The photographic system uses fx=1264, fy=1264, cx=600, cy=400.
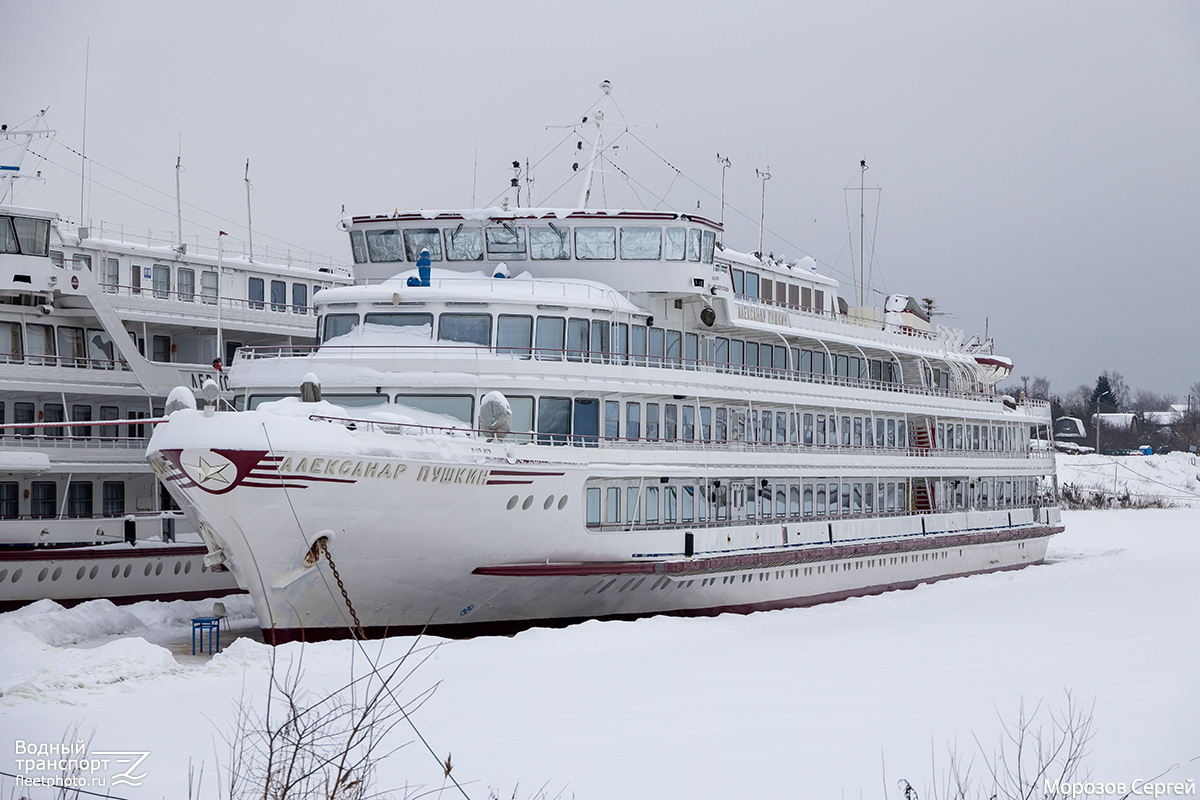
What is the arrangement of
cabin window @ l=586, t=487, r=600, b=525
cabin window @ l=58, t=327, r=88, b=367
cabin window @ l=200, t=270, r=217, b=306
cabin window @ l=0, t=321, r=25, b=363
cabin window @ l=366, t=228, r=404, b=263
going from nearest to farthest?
Result: cabin window @ l=586, t=487, r=600, b=525
cabin window @ l=366, t=228, r=404, b=263
cabin window @ l=0, t=321, r=25, b=363
cabin window @ l=58, t=327, r=88, b=367
cabin window @ l=200, t=270, r=217, b=306

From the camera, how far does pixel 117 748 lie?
1188 centimetres

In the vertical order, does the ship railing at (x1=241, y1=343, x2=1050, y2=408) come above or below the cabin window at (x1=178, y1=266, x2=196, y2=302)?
below

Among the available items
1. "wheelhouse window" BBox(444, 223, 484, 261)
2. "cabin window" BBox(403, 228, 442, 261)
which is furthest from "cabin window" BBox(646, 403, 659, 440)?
"cabin window" BBox(403, 228, 442, 261)

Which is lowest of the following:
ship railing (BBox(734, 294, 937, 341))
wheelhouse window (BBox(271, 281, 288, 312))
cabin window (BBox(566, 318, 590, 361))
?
cabin window (BBox(566, 318, 590, 361))

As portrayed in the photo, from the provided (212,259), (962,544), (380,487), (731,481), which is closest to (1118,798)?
(380,487)

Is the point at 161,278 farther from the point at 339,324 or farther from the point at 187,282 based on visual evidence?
the point at 339,324

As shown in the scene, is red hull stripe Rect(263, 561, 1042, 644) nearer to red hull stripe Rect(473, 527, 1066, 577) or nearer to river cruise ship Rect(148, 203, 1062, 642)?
river cruise ship Rect(148, 203, 1062, 642)

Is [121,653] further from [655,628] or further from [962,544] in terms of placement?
[962,544]

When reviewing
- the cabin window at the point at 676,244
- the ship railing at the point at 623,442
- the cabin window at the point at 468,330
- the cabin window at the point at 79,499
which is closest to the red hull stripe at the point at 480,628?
the ship railing at the point at 623,442

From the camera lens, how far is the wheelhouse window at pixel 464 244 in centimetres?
2495

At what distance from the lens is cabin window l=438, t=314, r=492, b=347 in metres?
21.9

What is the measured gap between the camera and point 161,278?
33031mm

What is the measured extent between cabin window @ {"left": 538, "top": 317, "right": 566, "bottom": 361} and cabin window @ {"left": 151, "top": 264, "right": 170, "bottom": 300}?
14.8 meters

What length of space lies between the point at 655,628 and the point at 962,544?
1618 cm
